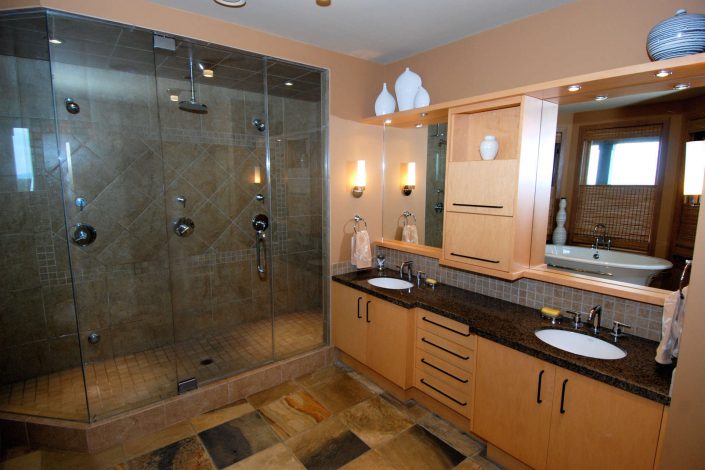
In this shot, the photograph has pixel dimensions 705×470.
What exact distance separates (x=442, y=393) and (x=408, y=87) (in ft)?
7.71

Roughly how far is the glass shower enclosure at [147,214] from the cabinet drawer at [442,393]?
115 centimetres

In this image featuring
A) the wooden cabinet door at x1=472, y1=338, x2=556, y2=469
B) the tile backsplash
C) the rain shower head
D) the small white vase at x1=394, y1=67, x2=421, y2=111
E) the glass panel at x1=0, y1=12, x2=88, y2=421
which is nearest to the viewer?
the wooden cabinet door at x1=472, y1=338, x2=556, y2=469

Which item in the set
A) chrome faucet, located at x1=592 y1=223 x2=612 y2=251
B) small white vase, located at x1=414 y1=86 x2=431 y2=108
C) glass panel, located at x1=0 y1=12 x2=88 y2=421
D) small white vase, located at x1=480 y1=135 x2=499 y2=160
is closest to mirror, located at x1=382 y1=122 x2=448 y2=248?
small white vase, located at x1=414 y1=86 x2=431 y2=108

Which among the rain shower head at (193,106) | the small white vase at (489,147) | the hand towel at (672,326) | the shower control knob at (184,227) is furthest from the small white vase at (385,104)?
the hand towel at (672,326)

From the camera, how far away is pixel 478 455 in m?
2.22

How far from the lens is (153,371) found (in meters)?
2.87

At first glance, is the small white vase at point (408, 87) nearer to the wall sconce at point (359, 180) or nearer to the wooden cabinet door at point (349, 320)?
the wall sconce at point (359, 180)

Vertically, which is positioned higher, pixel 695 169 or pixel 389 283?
pixel 695 169

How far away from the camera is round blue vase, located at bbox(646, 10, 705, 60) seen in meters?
1.59

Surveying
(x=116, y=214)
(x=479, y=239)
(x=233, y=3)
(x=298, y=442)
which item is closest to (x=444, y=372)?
(x=479, y=239)

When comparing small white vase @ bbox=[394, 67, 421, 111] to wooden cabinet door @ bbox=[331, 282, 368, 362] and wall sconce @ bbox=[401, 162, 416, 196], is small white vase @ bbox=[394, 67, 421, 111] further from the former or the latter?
wooden cabinet door @ bbox=[331, 282, 368, 362]

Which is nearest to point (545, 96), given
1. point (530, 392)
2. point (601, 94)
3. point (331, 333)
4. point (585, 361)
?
point (601, 94)

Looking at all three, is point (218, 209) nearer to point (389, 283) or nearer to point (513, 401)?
point (389, 283)

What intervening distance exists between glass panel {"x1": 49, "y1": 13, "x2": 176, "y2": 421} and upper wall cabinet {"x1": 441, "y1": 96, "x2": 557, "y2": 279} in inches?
91.7
